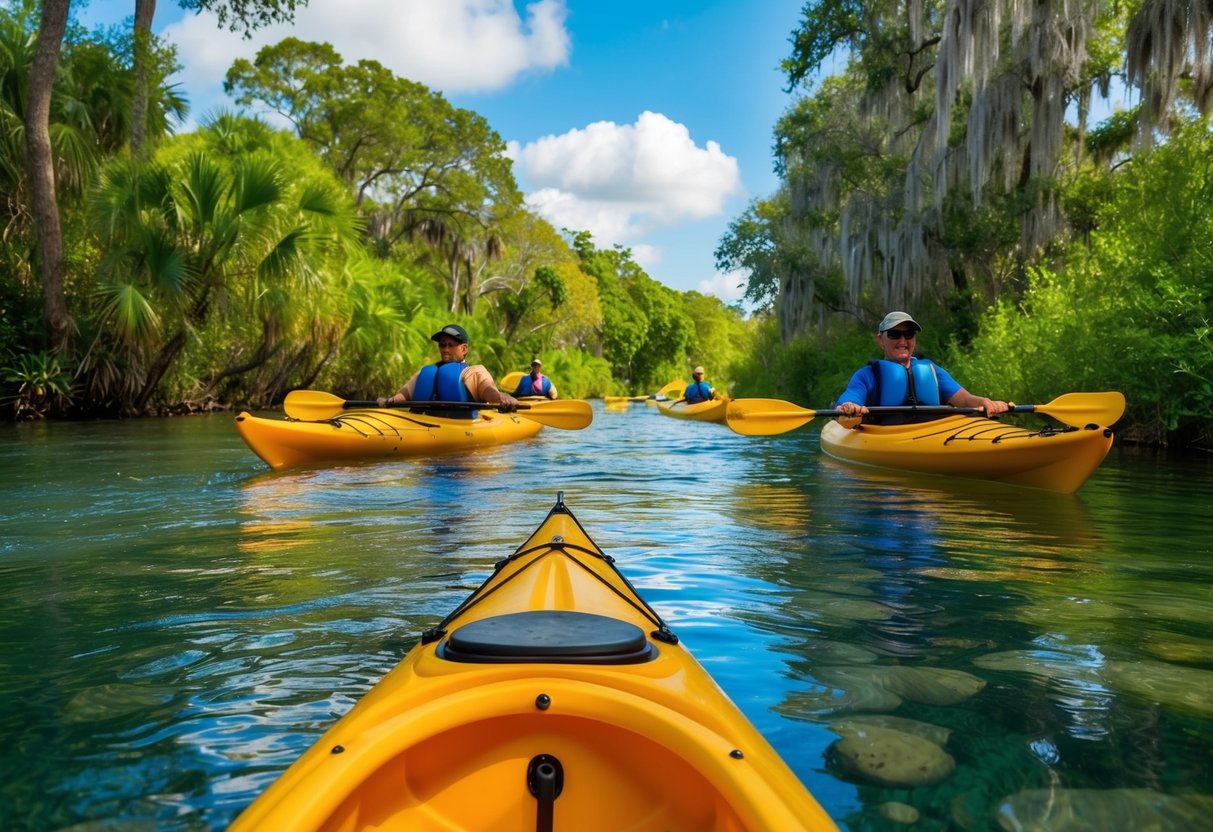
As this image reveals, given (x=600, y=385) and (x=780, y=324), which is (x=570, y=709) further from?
(x=600, y=385)

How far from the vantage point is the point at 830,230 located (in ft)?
70.2

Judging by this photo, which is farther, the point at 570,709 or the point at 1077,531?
the point at 1077,531

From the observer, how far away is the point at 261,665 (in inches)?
124

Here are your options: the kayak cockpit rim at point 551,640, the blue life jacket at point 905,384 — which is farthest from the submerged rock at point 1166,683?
the blue life jacket at point 905,384

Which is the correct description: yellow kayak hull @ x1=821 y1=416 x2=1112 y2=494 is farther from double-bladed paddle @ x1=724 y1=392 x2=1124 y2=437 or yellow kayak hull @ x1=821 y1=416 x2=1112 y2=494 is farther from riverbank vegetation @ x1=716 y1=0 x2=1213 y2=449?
riverbank vegetation @ x1=716 y1=0 x2=1213 y2=449

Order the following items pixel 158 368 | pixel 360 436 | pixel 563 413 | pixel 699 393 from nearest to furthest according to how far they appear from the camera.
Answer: pixel 360 436 < pixel 563 413 < pixel 158 368 < pixel 699 393

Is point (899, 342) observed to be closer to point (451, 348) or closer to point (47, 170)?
point (451, 348)

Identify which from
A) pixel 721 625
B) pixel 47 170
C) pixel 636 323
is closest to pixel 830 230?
pixel 47 170

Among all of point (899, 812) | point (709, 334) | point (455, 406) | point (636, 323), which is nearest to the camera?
point (899, 812)

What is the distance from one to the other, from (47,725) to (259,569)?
2049mm

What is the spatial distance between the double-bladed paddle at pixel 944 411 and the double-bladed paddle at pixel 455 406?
1.70 metres

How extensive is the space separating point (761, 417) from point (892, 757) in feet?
20.9

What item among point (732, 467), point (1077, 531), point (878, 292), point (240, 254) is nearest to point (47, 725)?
point (1077, 531)

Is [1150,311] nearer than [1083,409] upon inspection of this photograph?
No
